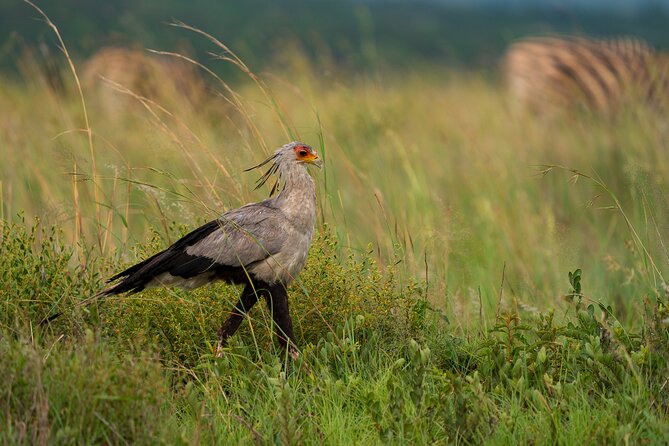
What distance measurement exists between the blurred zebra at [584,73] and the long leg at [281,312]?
664 cm

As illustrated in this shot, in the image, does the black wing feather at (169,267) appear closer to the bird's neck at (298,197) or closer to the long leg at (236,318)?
the long leg at (236,318)

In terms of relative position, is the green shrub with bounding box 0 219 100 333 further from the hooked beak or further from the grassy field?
the hooked beak

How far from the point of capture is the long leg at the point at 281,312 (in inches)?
176

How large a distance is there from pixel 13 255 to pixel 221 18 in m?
24.0

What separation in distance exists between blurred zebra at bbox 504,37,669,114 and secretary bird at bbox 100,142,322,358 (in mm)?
6495

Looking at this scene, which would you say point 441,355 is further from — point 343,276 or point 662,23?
point 662,23

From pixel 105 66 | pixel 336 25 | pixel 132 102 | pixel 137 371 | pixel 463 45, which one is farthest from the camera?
pixel 336 25

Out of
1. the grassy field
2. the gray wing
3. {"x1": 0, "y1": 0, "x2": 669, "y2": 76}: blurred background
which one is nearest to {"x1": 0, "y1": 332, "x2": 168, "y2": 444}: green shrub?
the grassy field

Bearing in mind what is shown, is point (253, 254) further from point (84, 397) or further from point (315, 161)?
point (84, 397)

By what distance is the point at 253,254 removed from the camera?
438cm

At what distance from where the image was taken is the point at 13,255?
464 cm

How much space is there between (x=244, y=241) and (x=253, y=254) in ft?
0.23

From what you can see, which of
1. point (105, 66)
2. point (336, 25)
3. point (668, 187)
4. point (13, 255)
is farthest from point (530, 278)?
point (336, 25)

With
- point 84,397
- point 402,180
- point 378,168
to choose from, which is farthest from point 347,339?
point 402,180
